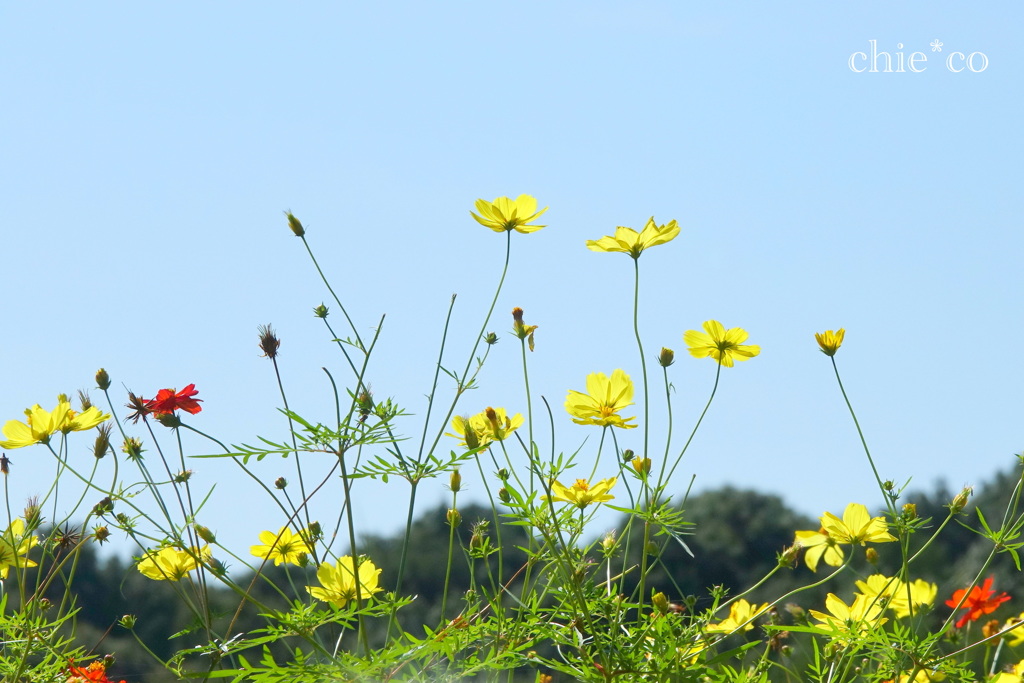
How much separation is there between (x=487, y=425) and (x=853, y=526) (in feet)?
2.24

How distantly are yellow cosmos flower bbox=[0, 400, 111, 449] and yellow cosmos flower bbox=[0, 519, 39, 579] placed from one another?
163 millimetres

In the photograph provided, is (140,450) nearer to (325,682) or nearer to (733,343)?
(325,682)

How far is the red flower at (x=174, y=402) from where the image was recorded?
151cm

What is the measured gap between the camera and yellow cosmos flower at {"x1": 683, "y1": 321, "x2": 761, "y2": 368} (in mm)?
1662

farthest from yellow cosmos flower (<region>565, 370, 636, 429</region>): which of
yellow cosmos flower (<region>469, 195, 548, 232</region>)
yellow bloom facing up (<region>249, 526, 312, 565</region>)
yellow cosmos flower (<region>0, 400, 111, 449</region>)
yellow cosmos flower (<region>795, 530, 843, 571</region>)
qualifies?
yellow cosmos flower (<region>0, 400, 111, 449</region>)

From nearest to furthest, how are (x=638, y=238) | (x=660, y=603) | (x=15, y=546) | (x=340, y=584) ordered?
1. (x=660, y=603)
2. (x=340, y=584)
3. (x=638, y=238)
4. (x=15, y=546)

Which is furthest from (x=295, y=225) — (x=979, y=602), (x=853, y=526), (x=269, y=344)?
(x=979, y=602)

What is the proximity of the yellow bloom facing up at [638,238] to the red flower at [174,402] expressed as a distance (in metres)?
0.69

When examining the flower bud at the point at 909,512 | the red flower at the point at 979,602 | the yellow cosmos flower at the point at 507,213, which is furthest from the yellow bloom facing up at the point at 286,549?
the red flower at the point at 979,602

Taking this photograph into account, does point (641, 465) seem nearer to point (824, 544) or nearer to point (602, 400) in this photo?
point (602, 400)

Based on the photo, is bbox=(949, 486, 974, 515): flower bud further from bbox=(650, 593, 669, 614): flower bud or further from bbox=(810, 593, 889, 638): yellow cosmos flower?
bbox=(650, 593, 669, 614): flower bud

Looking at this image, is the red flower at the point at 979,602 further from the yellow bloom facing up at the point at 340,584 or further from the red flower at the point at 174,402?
the red flower at the point at 174,402

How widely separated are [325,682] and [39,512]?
877 mm

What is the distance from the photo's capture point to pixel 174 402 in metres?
1.52
